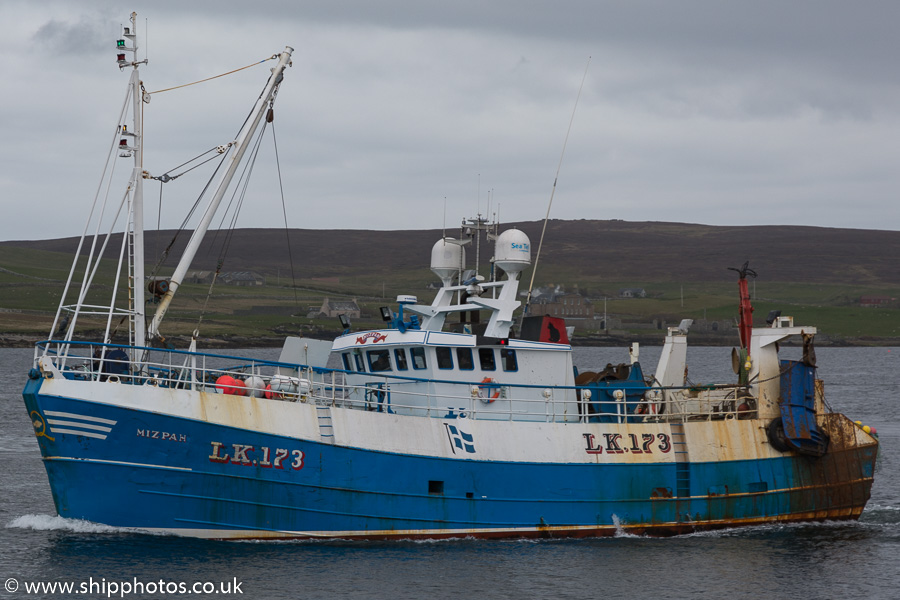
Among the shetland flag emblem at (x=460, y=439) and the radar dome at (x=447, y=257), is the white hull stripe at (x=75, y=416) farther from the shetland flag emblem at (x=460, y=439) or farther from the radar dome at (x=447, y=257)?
the radar dome at (x=447, y=257)

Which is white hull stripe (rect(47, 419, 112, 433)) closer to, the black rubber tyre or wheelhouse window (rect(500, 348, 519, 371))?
wheelhouse window (rect(500, 348, 519, 371))

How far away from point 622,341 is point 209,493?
131669mm

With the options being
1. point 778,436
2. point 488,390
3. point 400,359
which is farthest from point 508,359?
point 778,436

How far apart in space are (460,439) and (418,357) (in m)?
2.33

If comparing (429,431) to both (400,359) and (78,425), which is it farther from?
(78,425)

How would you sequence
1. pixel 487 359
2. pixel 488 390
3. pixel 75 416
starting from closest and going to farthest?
pixel 75 416 → pixel 488 390 → pixel 487 359

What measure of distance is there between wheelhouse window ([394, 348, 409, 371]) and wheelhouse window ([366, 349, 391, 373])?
19cm

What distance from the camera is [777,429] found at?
2458cm

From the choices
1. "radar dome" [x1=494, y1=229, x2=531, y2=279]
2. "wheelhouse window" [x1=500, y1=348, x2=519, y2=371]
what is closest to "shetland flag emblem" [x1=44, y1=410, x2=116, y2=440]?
"wheelhouse window" [x1=500, y1=348, x2=519, y2=371]

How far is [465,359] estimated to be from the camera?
77.0 ft

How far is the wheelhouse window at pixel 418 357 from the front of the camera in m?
23.4

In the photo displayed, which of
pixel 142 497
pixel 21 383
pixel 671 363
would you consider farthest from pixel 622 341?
pixel 142 497

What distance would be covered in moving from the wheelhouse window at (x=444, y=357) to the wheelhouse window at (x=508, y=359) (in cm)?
120

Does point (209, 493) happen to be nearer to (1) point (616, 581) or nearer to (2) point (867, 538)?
(1) point (616, 581)
